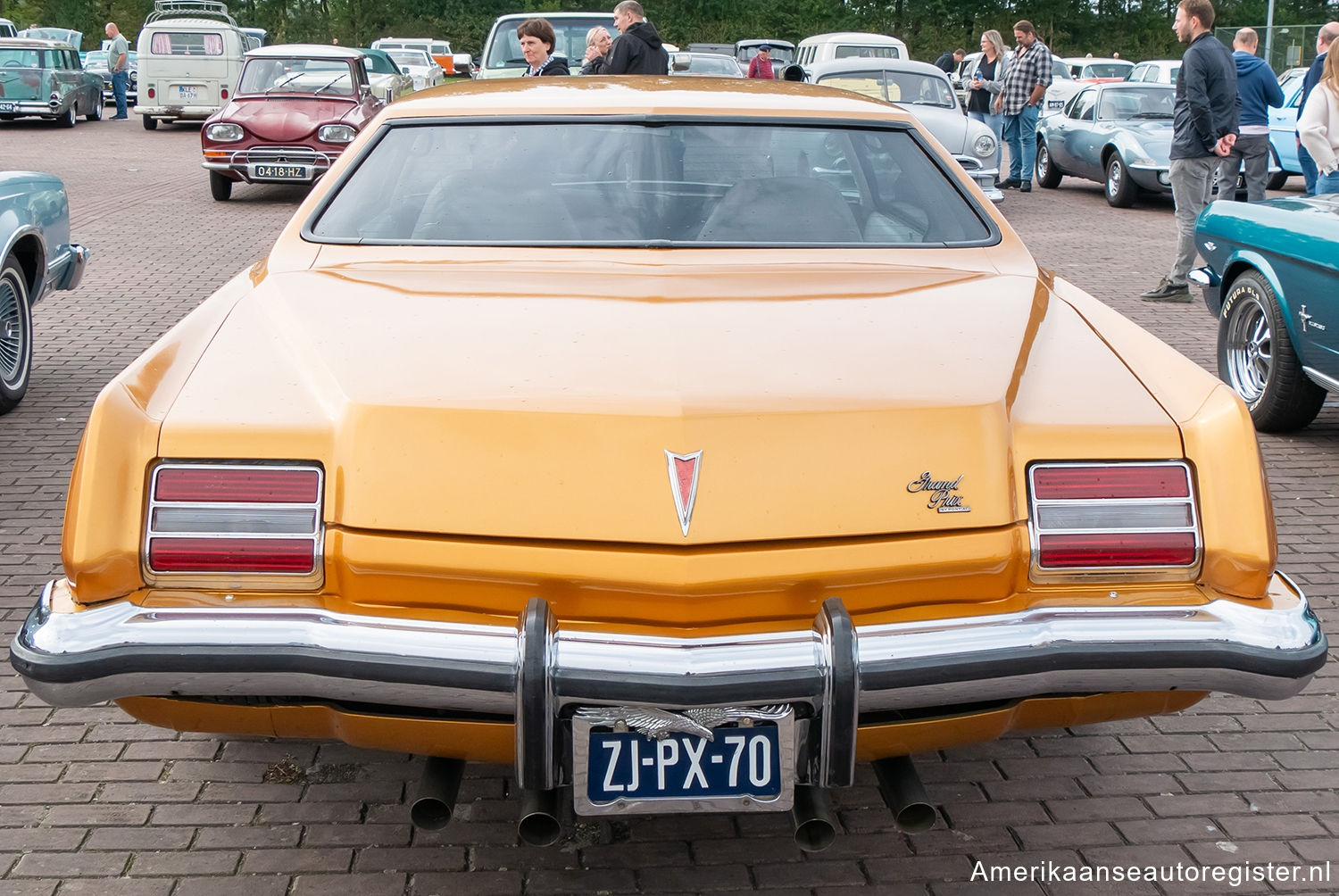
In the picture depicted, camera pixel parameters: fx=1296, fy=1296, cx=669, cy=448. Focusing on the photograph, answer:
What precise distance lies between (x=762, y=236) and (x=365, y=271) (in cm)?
104

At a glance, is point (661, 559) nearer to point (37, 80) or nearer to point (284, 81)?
point (284, 81)

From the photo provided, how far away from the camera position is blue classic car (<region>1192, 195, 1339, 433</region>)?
539cm

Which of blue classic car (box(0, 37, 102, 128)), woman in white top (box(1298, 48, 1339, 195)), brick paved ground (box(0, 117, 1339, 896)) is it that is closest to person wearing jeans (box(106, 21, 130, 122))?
blue classic car (box(0, 37, 102, 128))

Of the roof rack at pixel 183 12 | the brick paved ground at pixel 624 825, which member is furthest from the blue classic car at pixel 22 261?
the roof rack at pixel 183 12

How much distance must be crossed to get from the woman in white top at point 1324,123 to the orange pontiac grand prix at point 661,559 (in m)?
6.95

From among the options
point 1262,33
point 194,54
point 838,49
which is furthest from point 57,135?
point 1262,33

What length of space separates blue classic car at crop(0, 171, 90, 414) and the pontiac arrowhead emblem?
4949mm

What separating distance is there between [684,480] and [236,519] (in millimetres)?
816

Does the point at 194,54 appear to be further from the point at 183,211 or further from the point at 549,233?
the point at 549,233

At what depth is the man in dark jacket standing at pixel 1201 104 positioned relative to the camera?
344 inches

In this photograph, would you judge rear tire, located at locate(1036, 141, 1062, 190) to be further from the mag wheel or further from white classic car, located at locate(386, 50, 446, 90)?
white classic car, located at locate(386, 50, 446, 90)

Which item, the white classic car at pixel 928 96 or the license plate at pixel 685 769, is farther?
the white classic car at pixel 928 96

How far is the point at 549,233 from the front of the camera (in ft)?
11.2

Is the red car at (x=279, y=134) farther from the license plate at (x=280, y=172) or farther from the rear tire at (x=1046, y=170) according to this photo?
the rear tire at (x=1046, y=170)
